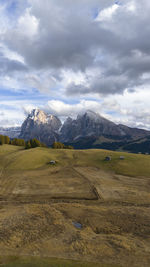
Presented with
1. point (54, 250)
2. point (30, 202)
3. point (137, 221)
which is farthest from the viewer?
point (30, 202)

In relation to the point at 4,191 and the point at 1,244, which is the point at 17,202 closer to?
the point at 4,191

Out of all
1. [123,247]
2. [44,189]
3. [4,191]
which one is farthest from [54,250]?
[4,191]

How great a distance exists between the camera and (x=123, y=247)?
773 inches

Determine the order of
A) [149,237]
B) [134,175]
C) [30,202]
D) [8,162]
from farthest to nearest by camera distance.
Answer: [8,162], [134,175], [30,202], [149,237]

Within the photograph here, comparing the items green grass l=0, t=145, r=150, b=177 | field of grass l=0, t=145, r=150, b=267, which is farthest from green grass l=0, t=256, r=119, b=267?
green grass l=0, t=145, r=150, b=177

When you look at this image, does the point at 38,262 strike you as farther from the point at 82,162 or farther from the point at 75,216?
the point at 82,162

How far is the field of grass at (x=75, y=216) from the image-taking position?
18.2m

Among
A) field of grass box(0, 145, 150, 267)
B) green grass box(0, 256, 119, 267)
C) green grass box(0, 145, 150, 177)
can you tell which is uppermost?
green grass box(0, 145, 150, 177)

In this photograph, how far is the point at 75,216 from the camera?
28.5 metres

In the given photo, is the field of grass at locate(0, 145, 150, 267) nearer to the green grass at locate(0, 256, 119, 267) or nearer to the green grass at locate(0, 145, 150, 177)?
the green grass at locate(0, 256, 119, 267)

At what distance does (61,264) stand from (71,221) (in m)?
9.96

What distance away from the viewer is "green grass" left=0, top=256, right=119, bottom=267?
648 inches

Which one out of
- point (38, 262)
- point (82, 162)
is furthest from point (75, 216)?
point (82, 162)

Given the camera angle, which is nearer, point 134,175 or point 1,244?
point 1,244
